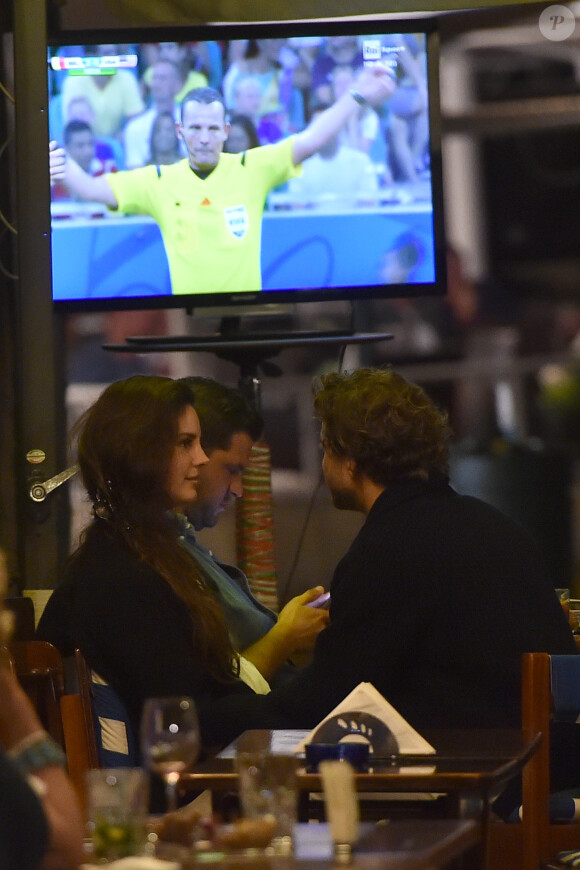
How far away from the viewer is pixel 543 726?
2.31 metres

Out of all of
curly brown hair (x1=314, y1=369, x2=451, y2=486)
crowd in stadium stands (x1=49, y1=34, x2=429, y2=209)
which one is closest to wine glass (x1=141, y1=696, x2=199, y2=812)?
curly brown hair (x1=314, y1=369, x2=451, y2=486)

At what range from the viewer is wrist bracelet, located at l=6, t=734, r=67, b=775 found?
130cm

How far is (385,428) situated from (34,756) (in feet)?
5.05

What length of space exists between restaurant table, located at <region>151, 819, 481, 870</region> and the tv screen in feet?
8.76

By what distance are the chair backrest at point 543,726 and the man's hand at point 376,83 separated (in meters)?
2.21

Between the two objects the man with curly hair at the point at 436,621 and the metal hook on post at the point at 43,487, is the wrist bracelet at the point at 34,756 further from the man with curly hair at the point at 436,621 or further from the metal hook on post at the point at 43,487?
the metal hook on post at the point at 43,487

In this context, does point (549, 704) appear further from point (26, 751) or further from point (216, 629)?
point (26, 751)

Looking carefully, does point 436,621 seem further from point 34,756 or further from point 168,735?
point 34,756

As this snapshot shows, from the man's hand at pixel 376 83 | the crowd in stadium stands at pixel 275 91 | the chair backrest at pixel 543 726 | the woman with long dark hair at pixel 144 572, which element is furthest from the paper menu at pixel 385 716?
the man's hand at pixel 376 83

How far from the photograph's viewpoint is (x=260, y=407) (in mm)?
4250

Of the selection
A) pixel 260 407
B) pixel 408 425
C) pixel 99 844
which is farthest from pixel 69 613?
pixel 260 407

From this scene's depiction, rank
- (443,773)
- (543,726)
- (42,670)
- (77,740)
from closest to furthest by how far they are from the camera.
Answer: (443,773) < (77,740) < (543,726) < (42,670)

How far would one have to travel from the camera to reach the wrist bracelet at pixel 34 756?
1296 millimetres

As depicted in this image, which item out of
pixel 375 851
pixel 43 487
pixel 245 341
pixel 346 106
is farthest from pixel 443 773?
pixel 346 106
